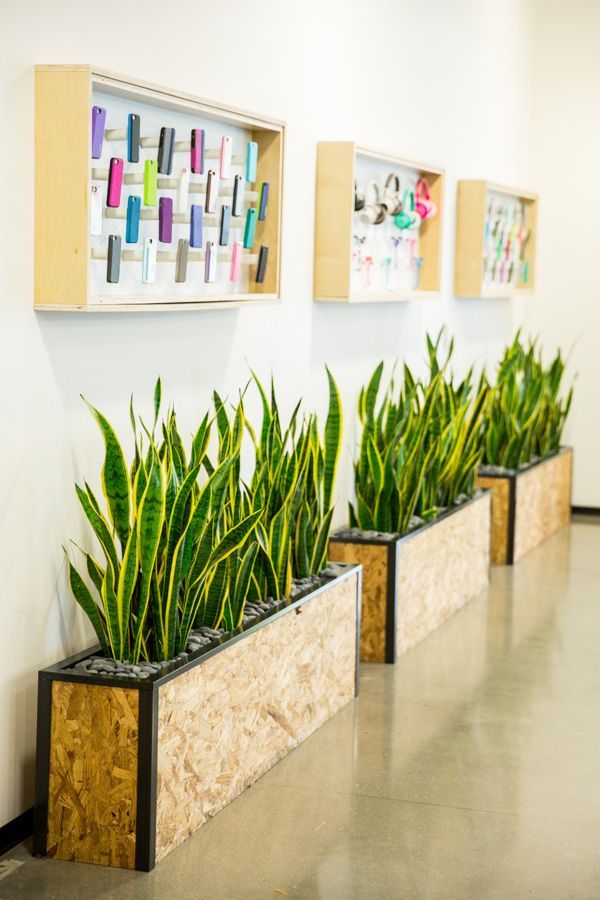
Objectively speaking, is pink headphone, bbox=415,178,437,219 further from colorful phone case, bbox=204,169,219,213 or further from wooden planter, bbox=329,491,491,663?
colorful phone case, bbox=204,169,219,213

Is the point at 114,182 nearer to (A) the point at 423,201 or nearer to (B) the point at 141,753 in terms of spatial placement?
(B) the point at 141,753

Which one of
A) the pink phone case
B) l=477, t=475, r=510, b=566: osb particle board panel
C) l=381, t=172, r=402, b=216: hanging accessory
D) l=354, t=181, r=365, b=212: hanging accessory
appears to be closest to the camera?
the pink phone case

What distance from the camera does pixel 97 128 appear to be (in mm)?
2865

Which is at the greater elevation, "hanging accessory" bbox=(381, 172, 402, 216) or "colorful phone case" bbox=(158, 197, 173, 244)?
"hanging accessory" bbox=(381, 172, 402, 216)

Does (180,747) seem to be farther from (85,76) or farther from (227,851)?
(85,76)

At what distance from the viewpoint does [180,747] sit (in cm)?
281

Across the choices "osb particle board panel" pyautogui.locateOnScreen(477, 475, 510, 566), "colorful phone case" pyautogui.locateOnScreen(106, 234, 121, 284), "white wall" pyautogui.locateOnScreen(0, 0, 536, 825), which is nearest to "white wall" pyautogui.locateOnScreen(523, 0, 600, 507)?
"white wall" pyautogui.locateOnScreen(0, 0, 536, 825)

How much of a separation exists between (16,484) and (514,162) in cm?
515

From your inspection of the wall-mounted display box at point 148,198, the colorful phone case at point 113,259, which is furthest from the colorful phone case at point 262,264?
the colorful phone case at point 113,259

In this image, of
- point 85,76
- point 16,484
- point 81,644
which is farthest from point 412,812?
point 85,76

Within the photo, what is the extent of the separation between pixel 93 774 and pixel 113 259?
1179 mm

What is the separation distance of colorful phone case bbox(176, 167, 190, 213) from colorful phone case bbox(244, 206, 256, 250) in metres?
0.38

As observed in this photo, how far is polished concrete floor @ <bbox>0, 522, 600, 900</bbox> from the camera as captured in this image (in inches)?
106

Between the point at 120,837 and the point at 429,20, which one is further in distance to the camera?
the point at 429,20
